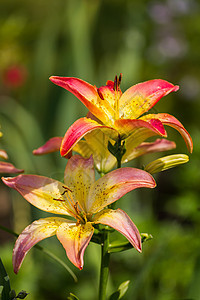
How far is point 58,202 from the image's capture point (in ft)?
1.53

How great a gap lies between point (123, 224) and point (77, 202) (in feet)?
0.29

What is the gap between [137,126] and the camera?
42cm

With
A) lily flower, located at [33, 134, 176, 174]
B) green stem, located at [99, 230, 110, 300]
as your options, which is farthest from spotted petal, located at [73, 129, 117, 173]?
green stem, located at [99, 230, 110, 300]

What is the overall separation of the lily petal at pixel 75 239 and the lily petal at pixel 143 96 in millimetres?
135

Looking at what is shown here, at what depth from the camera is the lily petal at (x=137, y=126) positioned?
40cm

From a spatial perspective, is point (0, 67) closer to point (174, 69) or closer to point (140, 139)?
point (174, 69)

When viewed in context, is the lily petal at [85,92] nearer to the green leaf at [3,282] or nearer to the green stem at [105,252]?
the green stem at [105,252]

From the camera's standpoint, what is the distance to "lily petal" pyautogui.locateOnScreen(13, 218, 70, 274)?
38 cm

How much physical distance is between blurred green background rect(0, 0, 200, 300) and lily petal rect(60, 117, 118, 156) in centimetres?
12

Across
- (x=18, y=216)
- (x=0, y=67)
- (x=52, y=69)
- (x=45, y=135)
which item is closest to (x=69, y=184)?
(x=45, y=135)

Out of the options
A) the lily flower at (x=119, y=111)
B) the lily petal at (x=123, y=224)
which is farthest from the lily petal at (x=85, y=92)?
the lily petal at (x=123, y=224)

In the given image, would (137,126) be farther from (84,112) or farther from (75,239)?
(84,112)

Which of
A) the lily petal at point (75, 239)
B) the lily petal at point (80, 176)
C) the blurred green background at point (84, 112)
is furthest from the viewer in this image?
the blurred green background at point (84, 112)

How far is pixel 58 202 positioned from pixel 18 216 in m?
1.14
